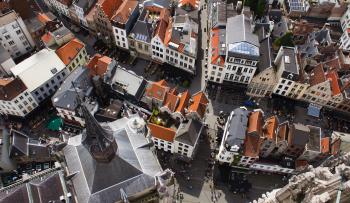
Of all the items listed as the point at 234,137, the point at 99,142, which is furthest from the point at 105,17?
the point at 99,142

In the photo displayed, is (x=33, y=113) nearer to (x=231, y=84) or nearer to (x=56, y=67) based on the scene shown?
(x=56, y=67)

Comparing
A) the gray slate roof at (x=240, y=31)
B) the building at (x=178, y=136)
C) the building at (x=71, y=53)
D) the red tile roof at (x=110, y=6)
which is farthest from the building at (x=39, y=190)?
the gray slate roof at (x=240, y=31)

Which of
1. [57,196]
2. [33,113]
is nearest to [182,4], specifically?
[33,113]

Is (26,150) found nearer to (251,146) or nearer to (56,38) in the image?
(56,38)

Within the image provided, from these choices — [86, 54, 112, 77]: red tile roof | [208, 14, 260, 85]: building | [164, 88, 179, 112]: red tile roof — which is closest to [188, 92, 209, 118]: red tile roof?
[164, 88, 179, 112]: red tile roof

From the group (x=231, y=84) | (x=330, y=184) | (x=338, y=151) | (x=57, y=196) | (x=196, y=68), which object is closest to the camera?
(x=330, y=184)

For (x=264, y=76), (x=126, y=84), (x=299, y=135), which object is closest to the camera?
(x=299, y=135)

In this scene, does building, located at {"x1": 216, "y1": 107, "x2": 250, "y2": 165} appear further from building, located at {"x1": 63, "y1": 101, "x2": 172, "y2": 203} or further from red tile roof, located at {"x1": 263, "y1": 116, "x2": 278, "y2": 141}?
building, located at {"x1": 63, "y1": 101, "x2": 172, "y2": 203}
